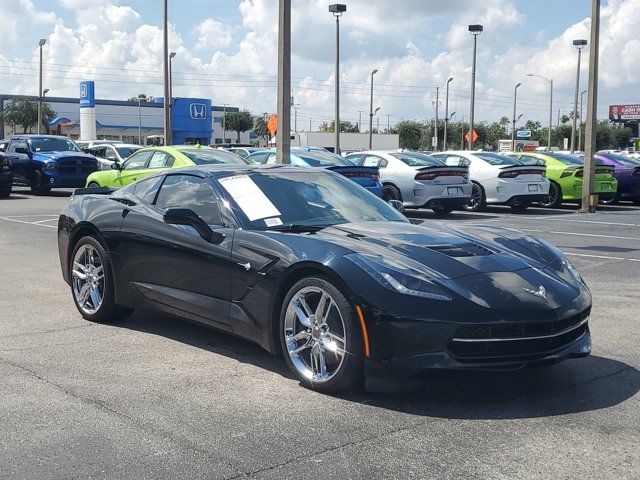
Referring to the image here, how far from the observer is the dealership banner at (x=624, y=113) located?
113m

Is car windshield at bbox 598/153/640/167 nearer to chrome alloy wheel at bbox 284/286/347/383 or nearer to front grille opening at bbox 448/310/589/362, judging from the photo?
front grille opening at bbox 448/310/589/362

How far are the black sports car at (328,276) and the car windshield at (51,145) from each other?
18532 mm

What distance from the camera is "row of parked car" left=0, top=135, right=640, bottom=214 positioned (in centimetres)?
1579

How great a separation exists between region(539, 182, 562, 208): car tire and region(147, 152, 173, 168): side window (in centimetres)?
1006

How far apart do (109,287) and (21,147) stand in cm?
1912

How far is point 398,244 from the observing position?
492cm

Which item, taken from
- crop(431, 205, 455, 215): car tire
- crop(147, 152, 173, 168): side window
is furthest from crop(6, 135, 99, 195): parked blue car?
crop(431, 205, 455, 215): car tire

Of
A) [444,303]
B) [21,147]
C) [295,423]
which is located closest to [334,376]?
[295,423]

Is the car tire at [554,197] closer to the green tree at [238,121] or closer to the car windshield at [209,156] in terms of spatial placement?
the car windshield at [209,156]

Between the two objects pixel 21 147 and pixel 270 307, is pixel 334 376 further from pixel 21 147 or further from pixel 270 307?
pixel 21 147

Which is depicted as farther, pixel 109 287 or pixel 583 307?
pixel 109 287

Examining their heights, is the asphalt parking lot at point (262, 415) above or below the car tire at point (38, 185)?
below

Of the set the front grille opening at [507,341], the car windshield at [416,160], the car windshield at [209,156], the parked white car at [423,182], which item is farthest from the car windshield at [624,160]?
the front grille opening at [507,341]

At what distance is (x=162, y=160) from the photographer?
608 inches
